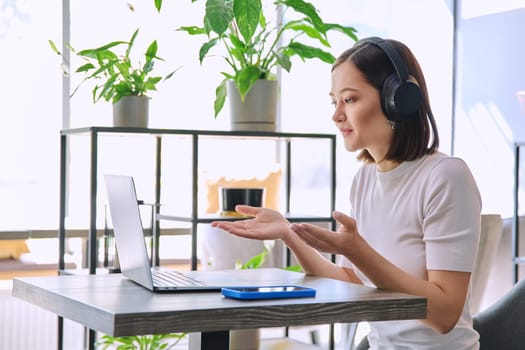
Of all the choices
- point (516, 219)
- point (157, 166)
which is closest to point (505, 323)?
point (157, 166)

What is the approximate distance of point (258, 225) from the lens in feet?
5.04

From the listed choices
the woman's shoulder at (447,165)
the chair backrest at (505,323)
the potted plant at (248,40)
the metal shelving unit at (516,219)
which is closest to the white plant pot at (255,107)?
the potted plant at (248,40)

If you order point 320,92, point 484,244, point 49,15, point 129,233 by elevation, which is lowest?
point 484,244

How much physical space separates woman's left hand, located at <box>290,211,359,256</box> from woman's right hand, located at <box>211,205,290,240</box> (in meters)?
0.14

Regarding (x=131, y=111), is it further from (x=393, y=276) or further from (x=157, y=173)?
(x=393, y=276)

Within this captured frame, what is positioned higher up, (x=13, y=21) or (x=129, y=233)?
(x=13, y=21)

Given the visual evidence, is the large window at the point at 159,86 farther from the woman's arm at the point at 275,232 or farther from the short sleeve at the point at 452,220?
the short sleeve at the point at 452,220

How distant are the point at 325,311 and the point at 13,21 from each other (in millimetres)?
3662

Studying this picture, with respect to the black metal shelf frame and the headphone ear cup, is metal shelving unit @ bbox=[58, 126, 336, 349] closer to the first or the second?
the black metal shelf frame

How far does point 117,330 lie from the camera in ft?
3.74

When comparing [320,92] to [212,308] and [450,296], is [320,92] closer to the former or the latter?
[450,296]

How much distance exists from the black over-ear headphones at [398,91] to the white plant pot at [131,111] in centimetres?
155

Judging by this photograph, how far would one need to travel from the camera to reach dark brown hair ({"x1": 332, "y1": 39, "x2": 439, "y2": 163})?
1.71 meters

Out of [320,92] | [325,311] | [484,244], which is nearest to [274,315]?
[325,311]
